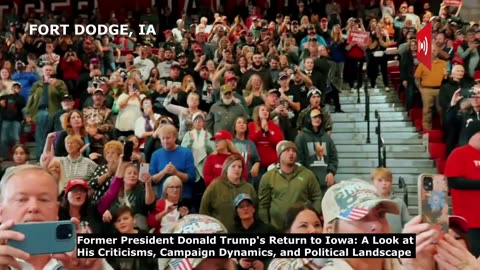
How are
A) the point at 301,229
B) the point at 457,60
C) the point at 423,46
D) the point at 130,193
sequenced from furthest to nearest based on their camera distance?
the point at 423,46
the point at 457,60
the point at 130,193
the point at 301,229

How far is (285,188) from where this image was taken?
6.93 meters

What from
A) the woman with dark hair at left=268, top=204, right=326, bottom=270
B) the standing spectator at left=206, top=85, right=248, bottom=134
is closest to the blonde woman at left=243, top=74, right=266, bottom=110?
the standing spectator at left=206, top=85, right=248, bottom=134

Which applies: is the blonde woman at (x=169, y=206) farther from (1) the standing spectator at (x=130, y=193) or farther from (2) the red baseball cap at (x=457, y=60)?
(2) the red baseball cap at (x=457, y=60)

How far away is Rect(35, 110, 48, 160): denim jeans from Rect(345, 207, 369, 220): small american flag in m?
8.05

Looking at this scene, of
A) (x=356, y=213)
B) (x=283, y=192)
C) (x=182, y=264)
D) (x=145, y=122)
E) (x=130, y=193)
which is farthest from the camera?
(x=145, y=122)

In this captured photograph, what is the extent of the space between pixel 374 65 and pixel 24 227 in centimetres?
1153

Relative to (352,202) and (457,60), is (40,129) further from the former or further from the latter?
(352,202)

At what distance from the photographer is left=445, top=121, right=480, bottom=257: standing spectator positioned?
6328 millimetres

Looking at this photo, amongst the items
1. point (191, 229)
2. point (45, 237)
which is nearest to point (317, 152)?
point (191, 229)

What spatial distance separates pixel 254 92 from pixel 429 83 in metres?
2.34

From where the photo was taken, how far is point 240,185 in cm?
671

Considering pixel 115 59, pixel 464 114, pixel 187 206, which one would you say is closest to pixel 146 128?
pixel 187 206

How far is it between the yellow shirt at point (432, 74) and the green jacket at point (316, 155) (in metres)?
2.90

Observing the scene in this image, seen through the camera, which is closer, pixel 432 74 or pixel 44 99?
pixel 432 74
